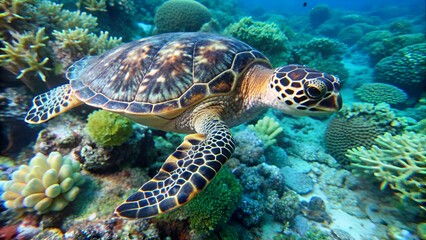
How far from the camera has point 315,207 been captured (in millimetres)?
3359

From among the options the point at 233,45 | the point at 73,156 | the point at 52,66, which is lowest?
the point at 73,156

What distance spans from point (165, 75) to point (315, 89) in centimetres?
178

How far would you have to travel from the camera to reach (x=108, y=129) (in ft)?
7.81

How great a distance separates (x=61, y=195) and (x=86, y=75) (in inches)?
71.3

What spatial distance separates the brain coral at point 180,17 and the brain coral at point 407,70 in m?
7.28

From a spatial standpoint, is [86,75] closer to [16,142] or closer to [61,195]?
[16,142]

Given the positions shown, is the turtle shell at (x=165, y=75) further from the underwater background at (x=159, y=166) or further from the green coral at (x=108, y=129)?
the underwater background at (x=159, y=166)

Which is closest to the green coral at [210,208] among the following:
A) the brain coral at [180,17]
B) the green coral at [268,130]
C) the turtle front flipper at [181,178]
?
the turtle front flipper at [181,178]

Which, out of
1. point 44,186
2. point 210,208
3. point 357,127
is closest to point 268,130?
point 357,127

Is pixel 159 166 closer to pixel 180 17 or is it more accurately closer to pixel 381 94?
pixel 180 17

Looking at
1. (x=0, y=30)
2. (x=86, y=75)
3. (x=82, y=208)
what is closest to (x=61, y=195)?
(x=82, y=208)

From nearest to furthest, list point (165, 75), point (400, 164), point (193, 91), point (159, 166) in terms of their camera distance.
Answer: point (193, 91)
point (165, 75)
point (159, 166)
point (400, 164)

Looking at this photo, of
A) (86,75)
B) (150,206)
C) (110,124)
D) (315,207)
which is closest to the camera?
(150,206)

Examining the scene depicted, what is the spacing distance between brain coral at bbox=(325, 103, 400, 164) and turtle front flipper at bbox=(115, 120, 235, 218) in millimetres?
3425
